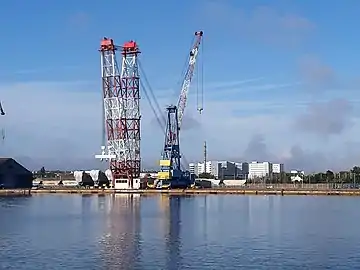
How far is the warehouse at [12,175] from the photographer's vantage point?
96688 millimetres

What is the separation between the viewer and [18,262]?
67.6 feet

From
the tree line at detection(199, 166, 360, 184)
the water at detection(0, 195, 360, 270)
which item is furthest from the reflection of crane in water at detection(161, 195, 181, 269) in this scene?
the tree line at detection(199, 166, 360, 184)

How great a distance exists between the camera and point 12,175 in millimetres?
97688

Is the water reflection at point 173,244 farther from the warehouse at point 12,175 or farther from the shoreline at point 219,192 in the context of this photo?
the warehouse at point 12,175

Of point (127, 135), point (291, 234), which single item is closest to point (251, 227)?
point (291, 234)

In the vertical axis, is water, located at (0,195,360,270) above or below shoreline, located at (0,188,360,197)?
below

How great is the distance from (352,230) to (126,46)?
53851 millimetres

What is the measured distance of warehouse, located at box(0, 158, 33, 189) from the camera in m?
96.7

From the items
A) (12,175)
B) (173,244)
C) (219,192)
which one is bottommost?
(173,244)

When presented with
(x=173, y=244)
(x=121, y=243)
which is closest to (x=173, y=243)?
(x=173, y=244)

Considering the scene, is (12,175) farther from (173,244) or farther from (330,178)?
(173,244)

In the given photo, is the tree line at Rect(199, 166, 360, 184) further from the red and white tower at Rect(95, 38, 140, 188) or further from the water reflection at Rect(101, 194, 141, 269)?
the water reflection at Rect(101, 194, 141, 269)

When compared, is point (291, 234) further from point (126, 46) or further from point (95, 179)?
point (95, 179)

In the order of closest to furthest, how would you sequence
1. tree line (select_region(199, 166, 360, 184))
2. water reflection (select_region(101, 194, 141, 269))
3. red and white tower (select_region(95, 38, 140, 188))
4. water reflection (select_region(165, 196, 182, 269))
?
water reflection (select_region(165, 196, 182, 269)), water reflection (select_region(101, 194, 141, 269)), red and white tower (select_region(95, 38, 140, 188)), tree line (select_region(199, 166, 360, 184))
